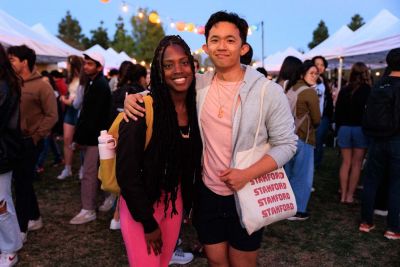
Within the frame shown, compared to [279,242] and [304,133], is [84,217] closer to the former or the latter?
[279,242]

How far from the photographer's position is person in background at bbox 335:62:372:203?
199 inches

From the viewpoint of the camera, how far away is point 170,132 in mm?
1945

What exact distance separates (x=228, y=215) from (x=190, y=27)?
49.1 feet

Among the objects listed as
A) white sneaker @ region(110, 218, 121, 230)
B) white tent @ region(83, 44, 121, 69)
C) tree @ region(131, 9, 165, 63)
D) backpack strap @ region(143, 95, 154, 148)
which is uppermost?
tree @ region(131, 9, 165, 63)

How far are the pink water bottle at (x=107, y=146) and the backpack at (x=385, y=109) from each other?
315 cm

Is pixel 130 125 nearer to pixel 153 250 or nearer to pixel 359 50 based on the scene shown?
pixel 153 250

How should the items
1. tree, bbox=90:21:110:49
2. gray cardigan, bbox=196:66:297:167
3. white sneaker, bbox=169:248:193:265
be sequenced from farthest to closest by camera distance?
1. tree, bbox=90:21:110:49
2. white sneaker, bbox=169:248:193:265
3. gray cardigan, bbox=196:66:297:167

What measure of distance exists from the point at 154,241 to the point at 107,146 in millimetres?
574

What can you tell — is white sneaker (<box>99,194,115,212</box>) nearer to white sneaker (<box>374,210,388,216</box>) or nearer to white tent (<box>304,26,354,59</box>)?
white sneaker (<box>374,210,388,216</box>)

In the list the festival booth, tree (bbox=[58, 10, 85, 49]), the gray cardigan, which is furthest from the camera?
tree (bbox=[58, 10, 85, 49])

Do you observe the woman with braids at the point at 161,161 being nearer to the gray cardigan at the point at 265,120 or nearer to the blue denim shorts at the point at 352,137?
the gray cardigan at the point at 265,120

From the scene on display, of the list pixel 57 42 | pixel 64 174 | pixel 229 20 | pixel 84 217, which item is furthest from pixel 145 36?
pixel 229 20

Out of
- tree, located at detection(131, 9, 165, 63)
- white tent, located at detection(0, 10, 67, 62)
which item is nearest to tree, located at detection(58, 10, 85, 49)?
tree, located at detection(131, 9, 165, 63)

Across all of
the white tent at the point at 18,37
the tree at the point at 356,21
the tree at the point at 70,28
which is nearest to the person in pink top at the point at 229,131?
the white tent at the point at 18,37
